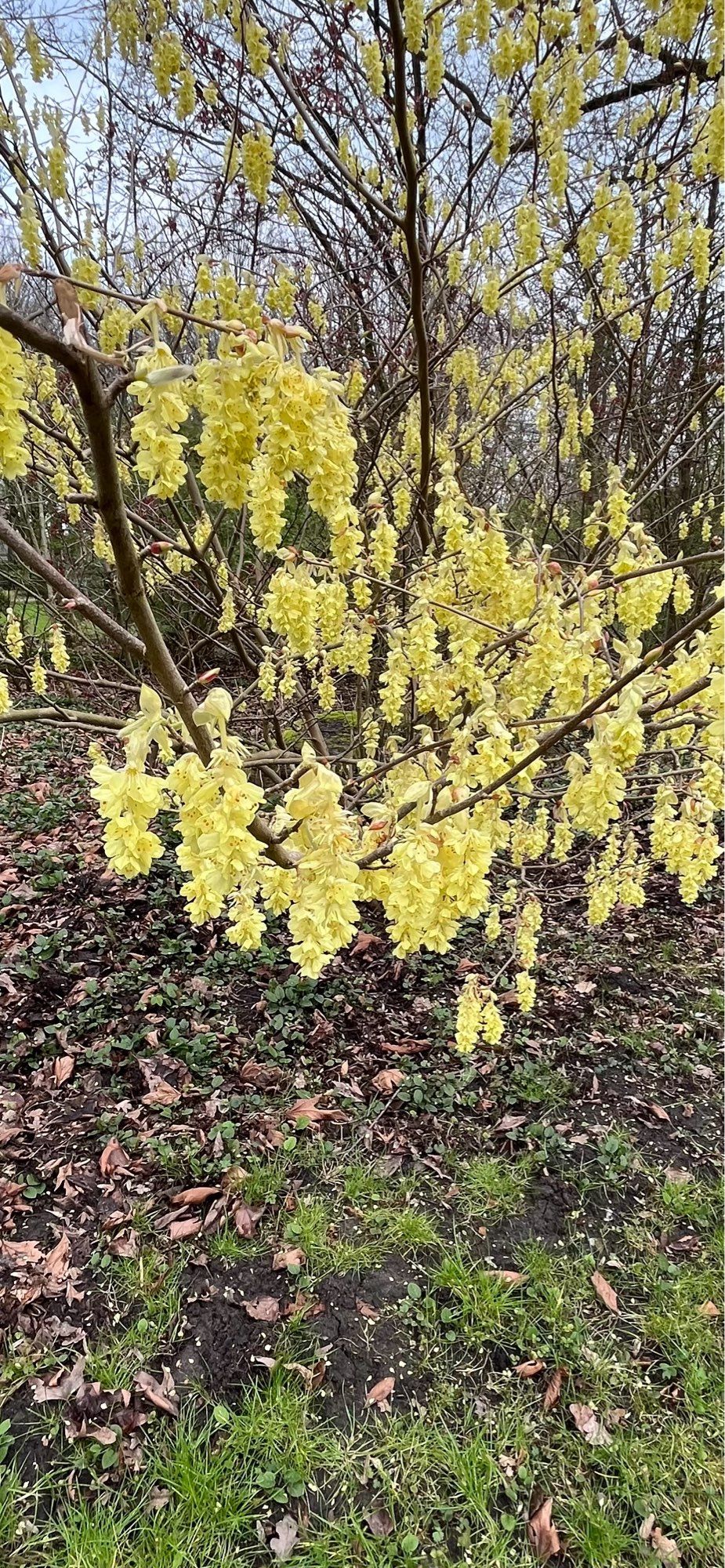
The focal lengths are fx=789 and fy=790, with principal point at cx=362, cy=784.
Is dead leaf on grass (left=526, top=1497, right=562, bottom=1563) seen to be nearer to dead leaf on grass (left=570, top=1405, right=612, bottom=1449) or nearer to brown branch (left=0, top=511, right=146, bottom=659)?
dead leaf on grass (left=570, top=1405, right=612, bottom=1449)

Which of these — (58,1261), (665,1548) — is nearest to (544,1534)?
(665,1548)

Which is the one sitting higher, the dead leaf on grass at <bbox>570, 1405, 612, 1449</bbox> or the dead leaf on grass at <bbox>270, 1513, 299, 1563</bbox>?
the dead leaf on grass at <bbox>270, 1513, 299, 1563</bbox>

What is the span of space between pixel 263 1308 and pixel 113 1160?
822 millimetres

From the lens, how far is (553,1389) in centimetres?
233

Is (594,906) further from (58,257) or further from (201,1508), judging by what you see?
(58,257)

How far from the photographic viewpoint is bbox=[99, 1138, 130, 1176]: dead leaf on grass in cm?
293

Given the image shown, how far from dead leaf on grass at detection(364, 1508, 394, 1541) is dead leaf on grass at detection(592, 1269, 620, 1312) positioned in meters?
0.92

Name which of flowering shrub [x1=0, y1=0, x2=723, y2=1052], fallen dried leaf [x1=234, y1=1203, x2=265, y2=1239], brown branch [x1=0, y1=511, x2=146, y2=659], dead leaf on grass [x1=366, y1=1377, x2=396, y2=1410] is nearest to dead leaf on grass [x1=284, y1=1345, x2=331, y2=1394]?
dead leaf on grass [x1=366, y1=1377, x2=396, y2=1410]

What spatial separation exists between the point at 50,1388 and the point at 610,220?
489 centimetres

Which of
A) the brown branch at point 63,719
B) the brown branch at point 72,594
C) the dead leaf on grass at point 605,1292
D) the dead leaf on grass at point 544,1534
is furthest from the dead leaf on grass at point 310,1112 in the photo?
the brown branch at point 72,594

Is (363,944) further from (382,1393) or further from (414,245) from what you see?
(414,245)

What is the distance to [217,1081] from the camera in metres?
3.34

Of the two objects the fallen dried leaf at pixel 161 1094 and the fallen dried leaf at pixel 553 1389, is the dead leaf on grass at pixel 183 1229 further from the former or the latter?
the fallen dried leaf at pixel 553 1389

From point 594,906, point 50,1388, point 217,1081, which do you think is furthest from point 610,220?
point 50,1388
